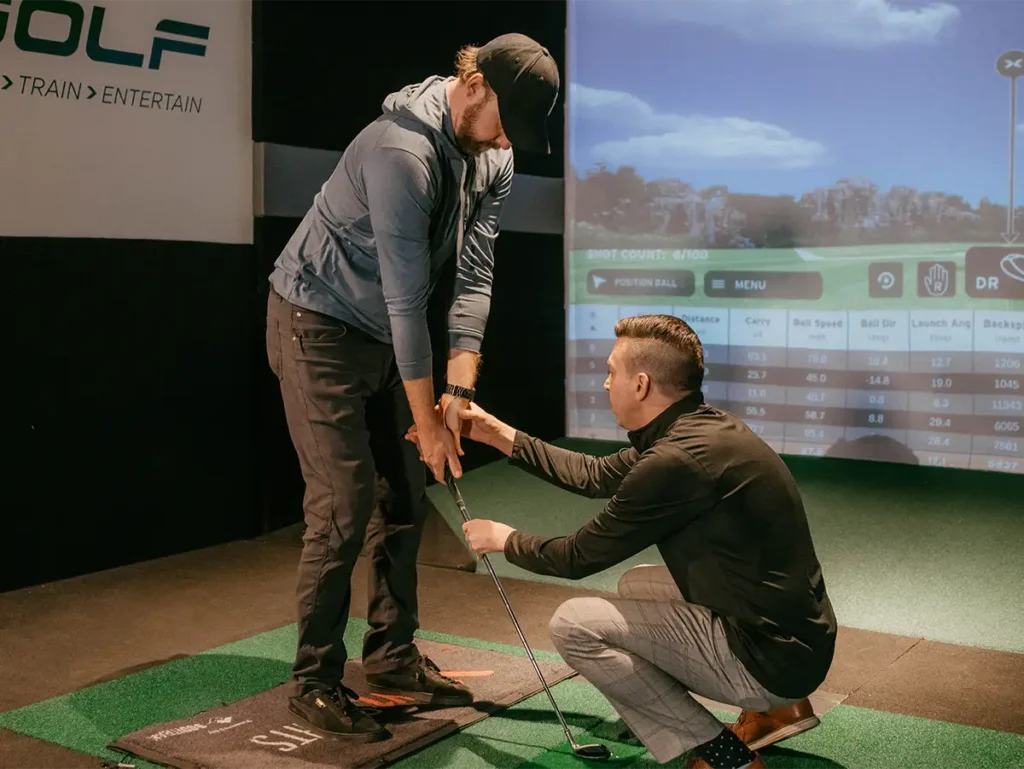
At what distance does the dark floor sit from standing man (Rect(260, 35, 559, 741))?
57cm

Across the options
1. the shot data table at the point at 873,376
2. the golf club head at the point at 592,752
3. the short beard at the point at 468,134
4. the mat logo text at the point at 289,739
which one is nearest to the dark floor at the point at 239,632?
the mat logo text at the point at 289,739

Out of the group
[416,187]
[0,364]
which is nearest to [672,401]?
[416,187]

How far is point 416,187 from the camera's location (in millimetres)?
2408

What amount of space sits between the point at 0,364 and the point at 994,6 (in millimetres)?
3992

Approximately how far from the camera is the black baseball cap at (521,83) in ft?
7.80

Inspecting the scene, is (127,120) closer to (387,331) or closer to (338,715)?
(387,331)

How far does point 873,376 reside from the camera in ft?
17.3

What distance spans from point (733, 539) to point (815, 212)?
341cm

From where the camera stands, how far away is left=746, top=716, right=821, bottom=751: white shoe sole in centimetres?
248

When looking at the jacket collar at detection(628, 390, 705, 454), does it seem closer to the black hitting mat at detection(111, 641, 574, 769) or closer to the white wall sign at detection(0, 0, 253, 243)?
the black hitting mat at detection(111, 641, 574, 769)

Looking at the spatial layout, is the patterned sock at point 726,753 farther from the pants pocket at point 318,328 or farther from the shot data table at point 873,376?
the shot data table at point 873,376

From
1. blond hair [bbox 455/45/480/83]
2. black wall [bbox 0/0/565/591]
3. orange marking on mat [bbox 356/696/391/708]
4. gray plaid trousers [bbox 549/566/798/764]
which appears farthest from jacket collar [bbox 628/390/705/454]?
black wall [bbox 0/0/565/591]

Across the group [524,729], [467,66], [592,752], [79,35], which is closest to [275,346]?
[467,66]

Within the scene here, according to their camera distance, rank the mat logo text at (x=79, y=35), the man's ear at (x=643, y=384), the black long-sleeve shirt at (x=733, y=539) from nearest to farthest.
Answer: the black long-sleeve shirt at (x=733, y=539), the man's ear at (x=643, y=384), the mat logo text at (x=79, y=35)
